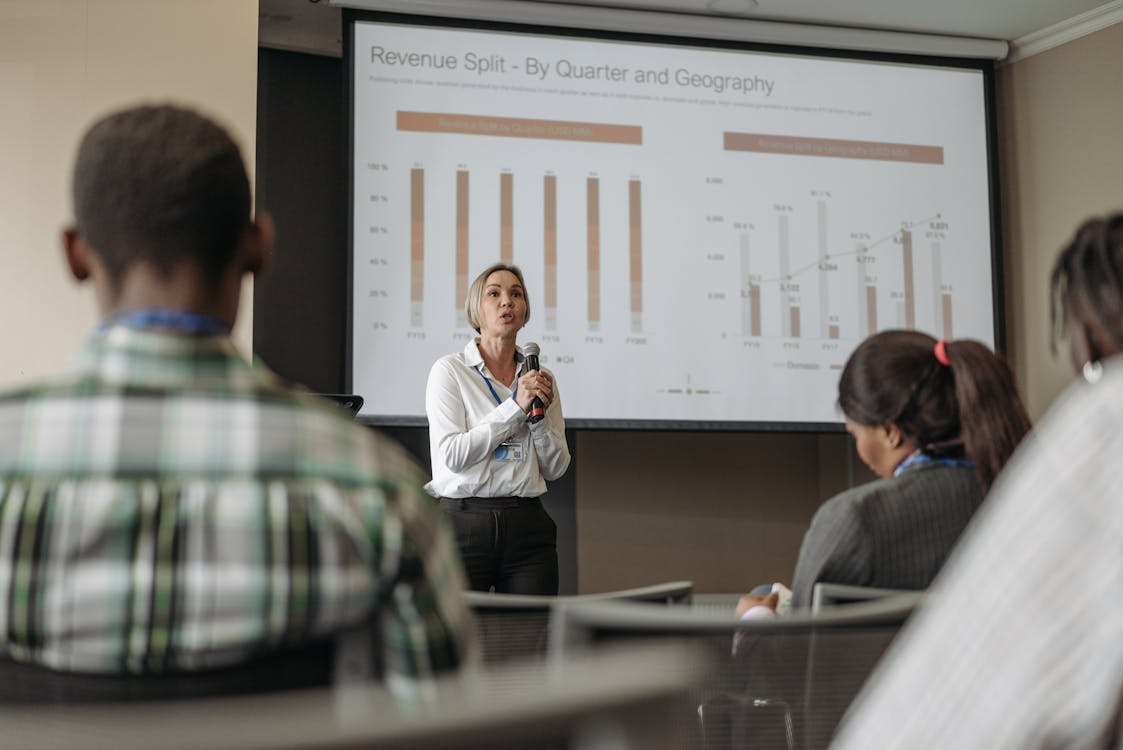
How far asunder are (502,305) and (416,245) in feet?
3.69

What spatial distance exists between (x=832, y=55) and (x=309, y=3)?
7.52 ft

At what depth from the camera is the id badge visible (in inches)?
133

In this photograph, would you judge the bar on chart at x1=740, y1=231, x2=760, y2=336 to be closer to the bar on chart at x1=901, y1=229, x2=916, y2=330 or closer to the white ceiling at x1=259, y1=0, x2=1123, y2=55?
the bar on chart at x1=901, y1=229, x2=916, y2=330

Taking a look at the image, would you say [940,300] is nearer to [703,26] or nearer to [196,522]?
[703,26]

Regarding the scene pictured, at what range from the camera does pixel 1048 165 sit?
17.0 ft

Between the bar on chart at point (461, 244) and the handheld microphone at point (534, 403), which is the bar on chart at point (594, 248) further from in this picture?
the handheld microphone at point (534, 403)

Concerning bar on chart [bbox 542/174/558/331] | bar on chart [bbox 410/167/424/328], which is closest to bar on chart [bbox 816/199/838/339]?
bar on chart [bbox 542/174/558/331]

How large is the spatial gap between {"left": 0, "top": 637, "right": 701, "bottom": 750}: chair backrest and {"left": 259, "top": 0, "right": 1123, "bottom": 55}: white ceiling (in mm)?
4447

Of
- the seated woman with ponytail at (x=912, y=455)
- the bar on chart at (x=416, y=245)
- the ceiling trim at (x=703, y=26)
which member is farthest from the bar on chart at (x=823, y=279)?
the seated woman with ponytail at (x=912, y=455)

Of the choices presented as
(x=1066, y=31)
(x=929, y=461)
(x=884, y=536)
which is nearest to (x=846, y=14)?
(x=1066, y=31)

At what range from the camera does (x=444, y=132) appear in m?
4.55

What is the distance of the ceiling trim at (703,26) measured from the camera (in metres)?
4.55

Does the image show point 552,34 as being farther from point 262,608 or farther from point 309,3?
point 262,608

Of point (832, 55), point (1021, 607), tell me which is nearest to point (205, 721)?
point (1021, 607)
